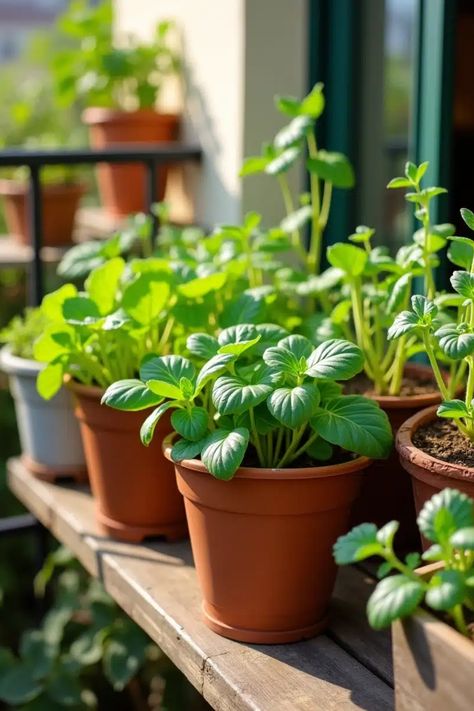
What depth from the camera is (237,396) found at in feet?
4.20

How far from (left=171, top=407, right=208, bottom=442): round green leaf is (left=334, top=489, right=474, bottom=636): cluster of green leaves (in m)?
0.32

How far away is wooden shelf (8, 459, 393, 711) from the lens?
1.28m

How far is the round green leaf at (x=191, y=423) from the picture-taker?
1349mm

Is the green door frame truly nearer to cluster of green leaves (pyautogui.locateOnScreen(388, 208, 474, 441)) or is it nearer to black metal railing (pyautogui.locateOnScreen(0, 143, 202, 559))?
black metal railing (pyautogui.locateOnScreen(0, 143, 202, 559))

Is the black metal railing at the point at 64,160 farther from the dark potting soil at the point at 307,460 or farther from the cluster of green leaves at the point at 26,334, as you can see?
the dark potting soil at the point at 307,460

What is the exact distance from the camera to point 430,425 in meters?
1.41

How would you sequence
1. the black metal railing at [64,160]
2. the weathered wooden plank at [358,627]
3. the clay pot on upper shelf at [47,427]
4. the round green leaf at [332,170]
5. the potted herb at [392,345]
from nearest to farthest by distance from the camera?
the weathered wooden plank at [358,627]
the potted herb at [392,345]
the round green leaf at [332,170]
the clay pot on upper shelf at [47,427]
the black metal railing at [64,160]

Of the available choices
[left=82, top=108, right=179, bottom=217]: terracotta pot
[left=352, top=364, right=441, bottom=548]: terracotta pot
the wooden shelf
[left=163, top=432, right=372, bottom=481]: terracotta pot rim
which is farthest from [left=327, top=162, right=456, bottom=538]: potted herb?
[left=82, top=108, right=179, bottom=217]: terracotta pot

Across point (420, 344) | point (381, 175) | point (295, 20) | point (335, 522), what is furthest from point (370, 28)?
point (335, 522)

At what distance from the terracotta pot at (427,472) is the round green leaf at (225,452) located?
Answer: 0.65 ft

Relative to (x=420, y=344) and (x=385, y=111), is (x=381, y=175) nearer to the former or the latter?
(x=385, y=111)

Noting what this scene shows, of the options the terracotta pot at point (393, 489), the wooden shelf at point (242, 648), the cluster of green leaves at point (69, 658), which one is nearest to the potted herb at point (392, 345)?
the terracotta pot at point (393, 489)

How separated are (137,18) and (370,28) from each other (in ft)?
2.76

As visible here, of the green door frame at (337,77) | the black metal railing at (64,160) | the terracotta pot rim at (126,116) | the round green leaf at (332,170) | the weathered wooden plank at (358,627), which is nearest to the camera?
the weathered wooden plank at (358,627)
